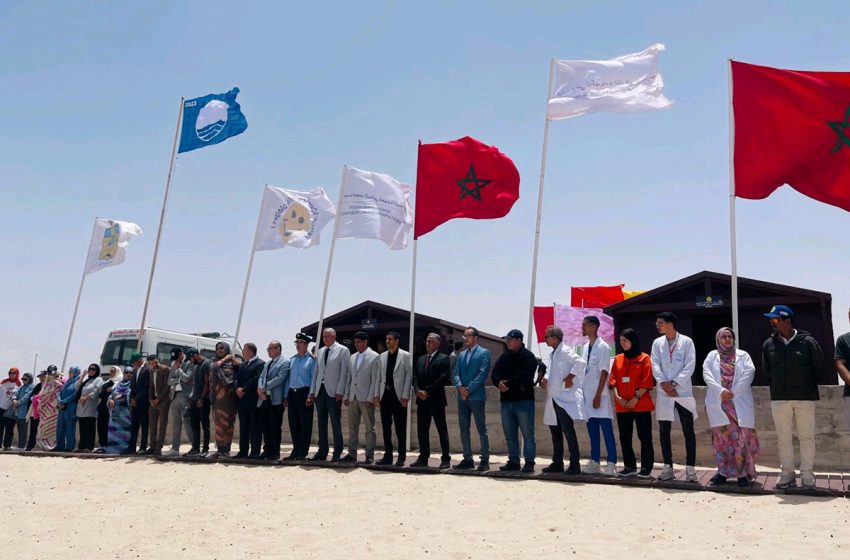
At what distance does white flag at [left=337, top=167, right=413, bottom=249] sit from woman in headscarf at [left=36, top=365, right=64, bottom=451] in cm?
688

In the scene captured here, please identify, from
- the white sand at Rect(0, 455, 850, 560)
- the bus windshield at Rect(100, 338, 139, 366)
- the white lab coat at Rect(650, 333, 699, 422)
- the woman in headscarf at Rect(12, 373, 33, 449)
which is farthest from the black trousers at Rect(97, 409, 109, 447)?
the white lab coat at Rect(650, 333, 699, 422)

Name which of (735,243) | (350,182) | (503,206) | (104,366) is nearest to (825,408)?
(735,243)

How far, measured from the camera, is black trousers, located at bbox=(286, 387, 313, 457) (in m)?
10.4

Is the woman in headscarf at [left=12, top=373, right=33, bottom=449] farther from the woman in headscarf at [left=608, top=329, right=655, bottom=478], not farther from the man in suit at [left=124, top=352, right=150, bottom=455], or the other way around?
the woman in headscarf at [left=608, top=329, right=655, bottom=478]

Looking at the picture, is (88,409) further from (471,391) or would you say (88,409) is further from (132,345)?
(471,391)

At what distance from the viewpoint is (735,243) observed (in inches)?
342

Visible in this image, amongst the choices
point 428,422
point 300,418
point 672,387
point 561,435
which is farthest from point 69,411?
point 672,387

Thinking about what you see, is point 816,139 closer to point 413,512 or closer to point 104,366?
point 413,512

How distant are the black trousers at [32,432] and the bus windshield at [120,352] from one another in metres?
4.01

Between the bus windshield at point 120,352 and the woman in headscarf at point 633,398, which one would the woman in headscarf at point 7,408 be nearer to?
the bus windshield at point 120,352

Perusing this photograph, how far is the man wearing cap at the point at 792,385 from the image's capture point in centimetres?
698

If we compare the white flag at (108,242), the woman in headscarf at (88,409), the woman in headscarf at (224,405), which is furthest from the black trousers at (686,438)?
the white flag at (108,242)

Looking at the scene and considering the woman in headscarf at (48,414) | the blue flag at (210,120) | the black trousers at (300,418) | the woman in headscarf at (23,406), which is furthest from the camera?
the blue flag at (210,120)

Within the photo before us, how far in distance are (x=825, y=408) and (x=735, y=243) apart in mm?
2422
